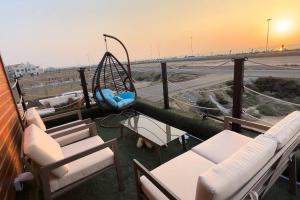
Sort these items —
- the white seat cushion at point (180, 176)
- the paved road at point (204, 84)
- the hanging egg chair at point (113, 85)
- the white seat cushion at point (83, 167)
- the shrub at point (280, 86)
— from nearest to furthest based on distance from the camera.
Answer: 1. the white seat cushion at point (180, 176)
2. the white seat cushion at point (83, 167)
3. the hanging egg chair at point (113, 85)
4. the paved road at point (204, 84)
5. the shrub at point (280, 86)

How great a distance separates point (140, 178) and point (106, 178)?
87 centimetres

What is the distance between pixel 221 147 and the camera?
1.70 metres

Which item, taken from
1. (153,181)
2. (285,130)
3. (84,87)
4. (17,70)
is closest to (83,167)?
(153,181)

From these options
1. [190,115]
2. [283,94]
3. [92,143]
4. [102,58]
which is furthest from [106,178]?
[283,94]

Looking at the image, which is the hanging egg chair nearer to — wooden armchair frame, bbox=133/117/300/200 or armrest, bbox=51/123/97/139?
armrest, bbox=51/123/97/139

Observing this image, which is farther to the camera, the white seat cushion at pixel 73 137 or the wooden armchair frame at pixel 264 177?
the white seat cushion at pixel 73 137

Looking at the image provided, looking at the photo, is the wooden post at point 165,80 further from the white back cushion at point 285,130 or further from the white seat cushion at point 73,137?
the white back cushion at point 285,130

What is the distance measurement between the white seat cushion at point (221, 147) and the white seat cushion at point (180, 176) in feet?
0.23

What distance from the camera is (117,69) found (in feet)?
15.6

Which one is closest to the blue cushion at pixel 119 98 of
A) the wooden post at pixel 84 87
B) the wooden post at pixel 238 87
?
the wooden post at pixel 84 87

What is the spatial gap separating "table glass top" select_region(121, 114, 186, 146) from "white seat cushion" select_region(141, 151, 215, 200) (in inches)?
20.1

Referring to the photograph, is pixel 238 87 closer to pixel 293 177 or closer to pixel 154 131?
pixel 293 177

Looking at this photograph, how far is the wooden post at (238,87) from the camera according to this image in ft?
6.83

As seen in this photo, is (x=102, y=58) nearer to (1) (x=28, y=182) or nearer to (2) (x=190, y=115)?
(2) (x=190, y=115)
